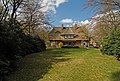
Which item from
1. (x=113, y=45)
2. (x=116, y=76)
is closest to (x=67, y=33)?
(x=113, y=45)

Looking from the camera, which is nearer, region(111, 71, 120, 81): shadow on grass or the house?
region(111, 71, 120, 81): shadow on grass

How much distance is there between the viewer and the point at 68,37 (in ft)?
232

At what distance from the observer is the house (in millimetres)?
70750

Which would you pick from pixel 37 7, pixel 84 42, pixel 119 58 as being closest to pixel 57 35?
pixel 84 42

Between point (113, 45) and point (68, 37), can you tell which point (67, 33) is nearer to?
point (68, 37)

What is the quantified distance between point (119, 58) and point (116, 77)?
369 inches

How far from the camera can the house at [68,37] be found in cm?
7075

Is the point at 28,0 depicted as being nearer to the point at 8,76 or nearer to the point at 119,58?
the point at 119,58

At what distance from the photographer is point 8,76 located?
41.2 feet

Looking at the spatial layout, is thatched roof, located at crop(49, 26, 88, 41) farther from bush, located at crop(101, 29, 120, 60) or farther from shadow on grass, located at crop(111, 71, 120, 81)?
shadow on grass, located at crop(111, 71, 120, 81)

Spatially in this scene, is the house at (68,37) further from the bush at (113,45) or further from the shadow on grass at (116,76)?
the shadow on grass at (116,76)

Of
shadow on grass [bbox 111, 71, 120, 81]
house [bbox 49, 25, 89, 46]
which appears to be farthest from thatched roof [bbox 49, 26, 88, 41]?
shadow on grass [bbox 111, 71, 120, 81]

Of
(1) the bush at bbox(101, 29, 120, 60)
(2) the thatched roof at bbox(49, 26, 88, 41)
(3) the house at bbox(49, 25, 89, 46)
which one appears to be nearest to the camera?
(1) the bush at bbox(101, 29, 120, 60)

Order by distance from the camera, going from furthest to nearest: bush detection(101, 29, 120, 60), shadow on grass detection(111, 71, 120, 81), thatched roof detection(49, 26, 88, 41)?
thatched roof detection(49, 26, 88, 41) → bush detection(101, 29, 120, 60) → shadow on grass detection(111, 71, 120, 81)
